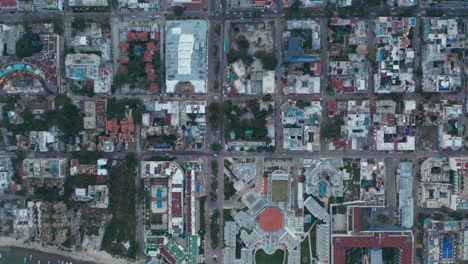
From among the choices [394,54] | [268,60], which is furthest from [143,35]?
[394,54]

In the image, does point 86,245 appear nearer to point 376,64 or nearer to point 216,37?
point 216,37

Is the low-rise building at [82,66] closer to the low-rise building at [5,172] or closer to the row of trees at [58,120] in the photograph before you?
the row of trees at [58,120]

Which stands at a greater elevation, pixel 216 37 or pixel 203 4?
pixel 203 4

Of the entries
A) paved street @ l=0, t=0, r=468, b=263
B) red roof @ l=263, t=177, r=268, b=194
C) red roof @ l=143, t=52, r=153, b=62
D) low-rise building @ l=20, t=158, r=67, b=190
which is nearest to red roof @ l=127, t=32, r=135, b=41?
paved street @ l=0, t=0, r=468, b=263

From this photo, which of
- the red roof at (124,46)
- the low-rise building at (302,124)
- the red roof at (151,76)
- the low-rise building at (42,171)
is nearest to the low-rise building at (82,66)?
the red roof at (124,46)

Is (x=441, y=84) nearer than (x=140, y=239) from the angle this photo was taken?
Yes

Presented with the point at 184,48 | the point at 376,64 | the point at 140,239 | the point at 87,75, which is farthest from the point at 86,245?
the point at 376,64
